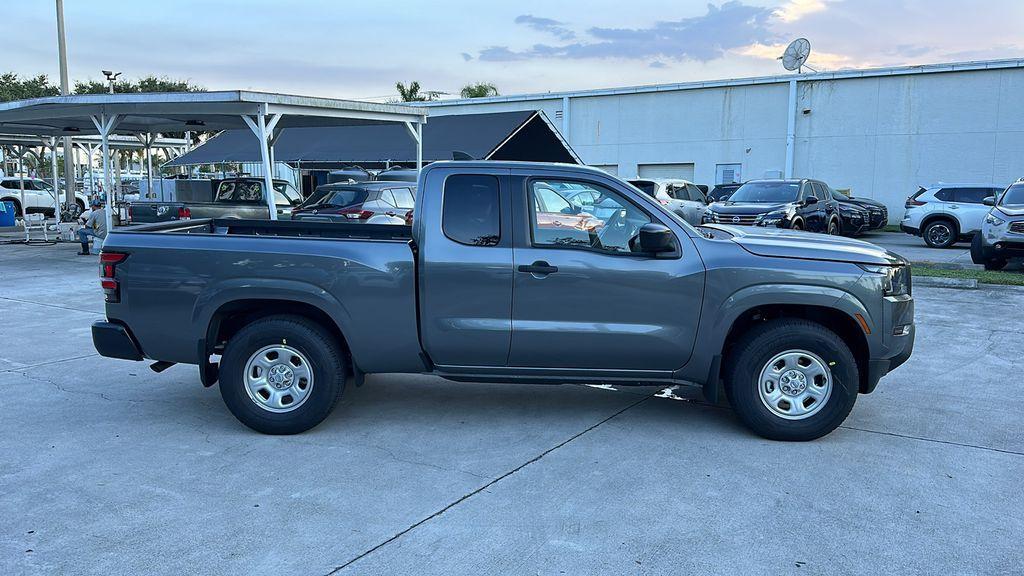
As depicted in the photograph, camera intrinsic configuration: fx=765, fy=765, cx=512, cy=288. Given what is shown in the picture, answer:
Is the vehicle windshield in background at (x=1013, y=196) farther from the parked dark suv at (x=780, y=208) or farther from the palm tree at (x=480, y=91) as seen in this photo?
the palm tree at (x=480, y=91)

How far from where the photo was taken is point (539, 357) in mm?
5250

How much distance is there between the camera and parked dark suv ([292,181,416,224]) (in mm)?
14562

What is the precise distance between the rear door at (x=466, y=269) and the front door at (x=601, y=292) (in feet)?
0.34

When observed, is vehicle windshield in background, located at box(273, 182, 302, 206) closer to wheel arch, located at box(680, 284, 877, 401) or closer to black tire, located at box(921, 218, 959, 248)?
wheel arch, located at box(680, 284, 877, 401)

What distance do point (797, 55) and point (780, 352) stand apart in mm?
28159

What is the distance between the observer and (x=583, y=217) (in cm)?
527

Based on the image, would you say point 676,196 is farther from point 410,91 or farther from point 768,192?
point 410,91

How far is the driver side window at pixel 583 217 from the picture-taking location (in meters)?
5.21

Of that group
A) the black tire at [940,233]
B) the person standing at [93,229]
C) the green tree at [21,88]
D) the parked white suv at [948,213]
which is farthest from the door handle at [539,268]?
the green tree at [21,88]

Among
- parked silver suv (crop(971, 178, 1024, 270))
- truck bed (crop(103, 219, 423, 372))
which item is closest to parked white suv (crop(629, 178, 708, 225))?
parked silver suv (crop(971, 178, 1024, 270))

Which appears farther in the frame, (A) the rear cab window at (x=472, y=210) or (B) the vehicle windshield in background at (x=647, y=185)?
(B) the vehicle windshield in background at (x=647, y=185)

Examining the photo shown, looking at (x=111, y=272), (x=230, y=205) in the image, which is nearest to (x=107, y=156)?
(x=230, y=205)

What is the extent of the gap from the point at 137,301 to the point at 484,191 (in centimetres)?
253

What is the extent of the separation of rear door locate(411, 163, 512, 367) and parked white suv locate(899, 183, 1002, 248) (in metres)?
18.3
